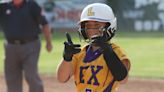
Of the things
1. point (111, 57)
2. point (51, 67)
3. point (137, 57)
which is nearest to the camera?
point (111, 57)

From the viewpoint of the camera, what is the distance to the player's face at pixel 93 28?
13.9 ft

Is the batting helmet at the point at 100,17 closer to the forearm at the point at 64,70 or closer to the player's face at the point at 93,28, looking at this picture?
the player's face at the point at 93,28

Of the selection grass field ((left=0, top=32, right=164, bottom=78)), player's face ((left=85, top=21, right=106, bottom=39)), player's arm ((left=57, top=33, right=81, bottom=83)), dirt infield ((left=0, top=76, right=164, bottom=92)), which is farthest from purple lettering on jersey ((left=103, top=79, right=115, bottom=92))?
grass field ((left=0, top=32, right=164, bottom=78))

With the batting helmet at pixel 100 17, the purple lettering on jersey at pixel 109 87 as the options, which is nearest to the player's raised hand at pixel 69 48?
the batting helmet at pixel 100 17

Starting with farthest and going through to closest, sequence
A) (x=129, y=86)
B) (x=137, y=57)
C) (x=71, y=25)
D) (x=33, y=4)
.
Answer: (x=71, y=25) → (x=137, y=57) → (x=129, y=86) → (x=33, y=4)

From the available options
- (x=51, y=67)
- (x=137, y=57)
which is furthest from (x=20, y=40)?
(x=137, y=57)

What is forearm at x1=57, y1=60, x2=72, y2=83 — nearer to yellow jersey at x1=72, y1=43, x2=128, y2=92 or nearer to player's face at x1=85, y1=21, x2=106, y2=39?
yellow jersey at x1=72, y1=43, x2=128, y2=92

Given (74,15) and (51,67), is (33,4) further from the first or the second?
(74,15)

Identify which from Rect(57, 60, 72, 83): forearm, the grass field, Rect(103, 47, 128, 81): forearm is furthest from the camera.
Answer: the grass field

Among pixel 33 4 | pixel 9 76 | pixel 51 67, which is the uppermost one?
pixel 33 4

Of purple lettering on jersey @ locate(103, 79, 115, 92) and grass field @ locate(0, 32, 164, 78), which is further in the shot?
grass field @ locate(0, 32, 164, 78)

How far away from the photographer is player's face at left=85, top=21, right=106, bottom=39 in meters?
4.23

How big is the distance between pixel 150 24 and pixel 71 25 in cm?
357

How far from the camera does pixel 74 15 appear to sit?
90.8 feet
